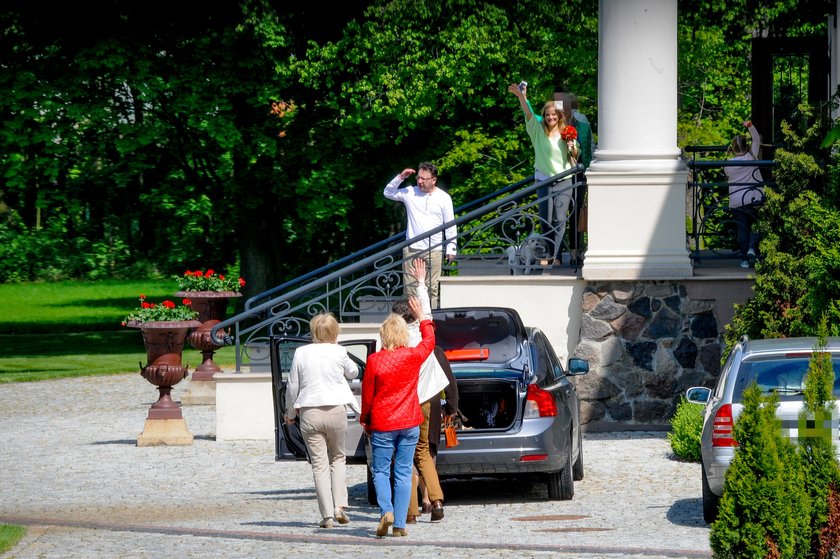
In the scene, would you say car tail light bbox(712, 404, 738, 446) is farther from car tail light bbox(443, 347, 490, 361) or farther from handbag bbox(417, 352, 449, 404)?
car tail light bbox(443, 347, 490, 361)

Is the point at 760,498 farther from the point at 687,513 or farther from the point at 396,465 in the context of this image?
the point at 687,513

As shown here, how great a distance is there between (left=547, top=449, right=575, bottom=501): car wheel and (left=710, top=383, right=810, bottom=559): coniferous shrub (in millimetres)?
4193

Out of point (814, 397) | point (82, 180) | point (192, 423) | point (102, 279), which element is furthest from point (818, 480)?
point (102, 279)

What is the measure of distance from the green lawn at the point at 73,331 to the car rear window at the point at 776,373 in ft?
30.7

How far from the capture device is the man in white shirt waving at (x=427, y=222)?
16609 millimetres

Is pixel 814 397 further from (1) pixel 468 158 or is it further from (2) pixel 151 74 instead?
(2) pixel 151 74

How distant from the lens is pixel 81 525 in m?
10.9

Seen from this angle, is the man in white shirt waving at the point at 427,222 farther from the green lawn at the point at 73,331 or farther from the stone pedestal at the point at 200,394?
the stone pedestal at the point at 200,394

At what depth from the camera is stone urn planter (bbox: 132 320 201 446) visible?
Answer: 53.3 ft

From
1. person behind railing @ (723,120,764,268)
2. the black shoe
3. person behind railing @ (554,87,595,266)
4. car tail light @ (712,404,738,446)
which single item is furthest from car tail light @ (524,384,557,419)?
person behind railing @ (723,120,764,268)

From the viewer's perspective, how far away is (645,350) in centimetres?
1574

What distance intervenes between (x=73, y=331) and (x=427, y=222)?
23.4 meters

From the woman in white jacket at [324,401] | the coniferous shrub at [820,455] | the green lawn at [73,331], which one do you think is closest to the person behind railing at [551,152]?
the green lawn at [73,331]

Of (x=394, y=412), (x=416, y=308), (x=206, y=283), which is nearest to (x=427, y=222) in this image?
(x=206, y=283)
